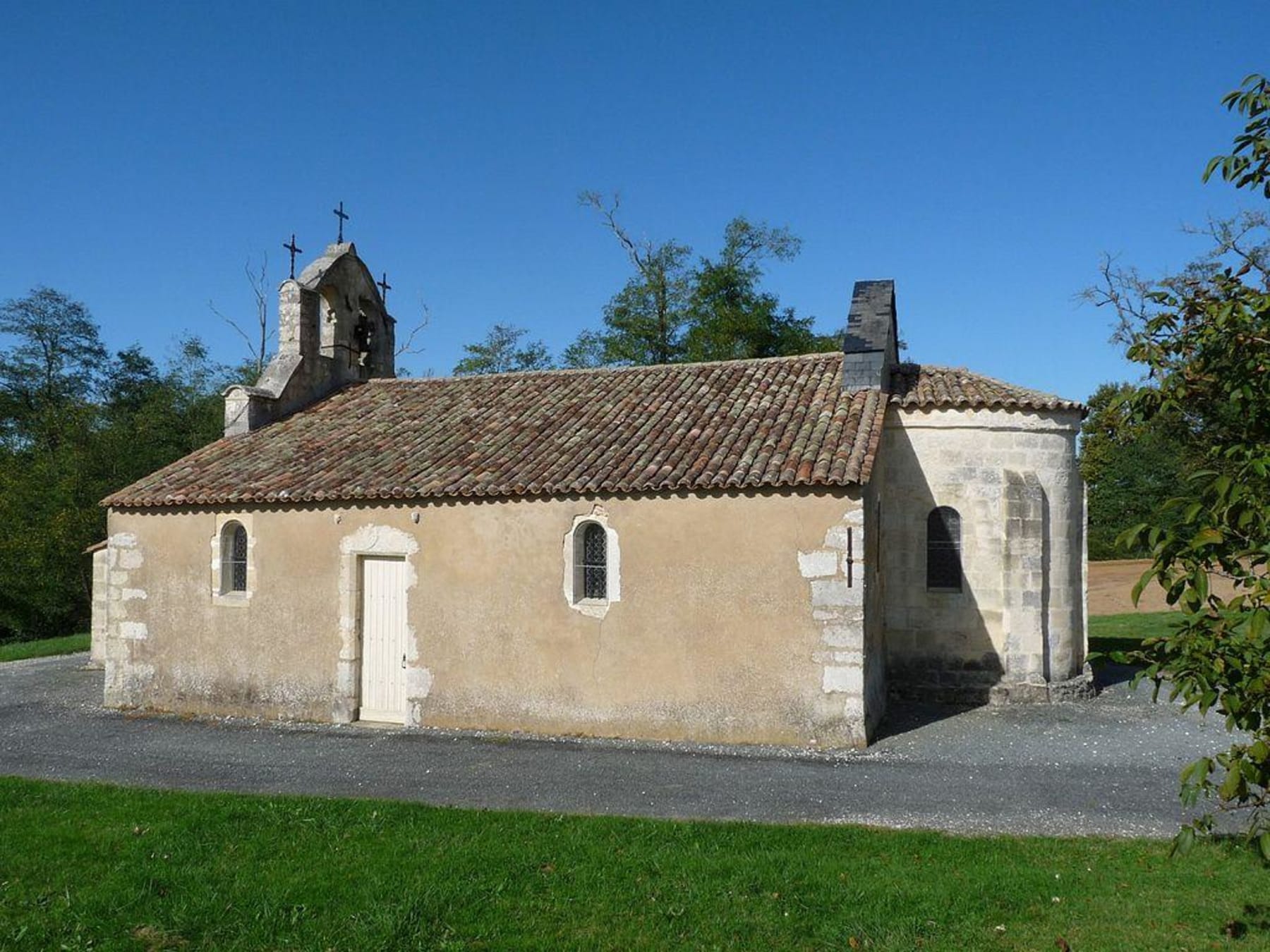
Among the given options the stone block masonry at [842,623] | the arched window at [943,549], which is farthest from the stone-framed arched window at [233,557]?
the arched window at [943,549]

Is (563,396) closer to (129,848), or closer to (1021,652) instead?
(1021,652)

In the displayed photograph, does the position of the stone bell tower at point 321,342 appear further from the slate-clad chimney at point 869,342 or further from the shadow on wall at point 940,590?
the shadow on wall at point 940,590

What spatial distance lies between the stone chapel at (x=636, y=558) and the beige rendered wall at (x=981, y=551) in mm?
38

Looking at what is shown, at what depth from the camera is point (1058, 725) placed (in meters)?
12.4

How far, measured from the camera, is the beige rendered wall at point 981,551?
13961 mm

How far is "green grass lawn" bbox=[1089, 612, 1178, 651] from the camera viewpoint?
68.7 ft

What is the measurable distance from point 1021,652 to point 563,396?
8.38 m

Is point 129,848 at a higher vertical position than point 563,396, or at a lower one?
lower

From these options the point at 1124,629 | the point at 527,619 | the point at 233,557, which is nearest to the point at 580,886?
the point at 527,619

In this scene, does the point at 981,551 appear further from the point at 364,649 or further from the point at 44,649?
the point at 44,649

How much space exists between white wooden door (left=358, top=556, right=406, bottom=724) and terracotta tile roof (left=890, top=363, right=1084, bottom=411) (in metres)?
8.01

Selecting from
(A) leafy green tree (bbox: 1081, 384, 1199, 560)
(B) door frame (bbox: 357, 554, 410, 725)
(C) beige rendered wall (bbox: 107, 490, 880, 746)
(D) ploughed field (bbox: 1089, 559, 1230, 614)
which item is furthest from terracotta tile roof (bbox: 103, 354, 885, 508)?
(A) leafy green tree (bbox: 1081, 384, 1199, 560)

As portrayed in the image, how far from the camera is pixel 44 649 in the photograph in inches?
855

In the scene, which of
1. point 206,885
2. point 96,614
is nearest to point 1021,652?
point 206,885
